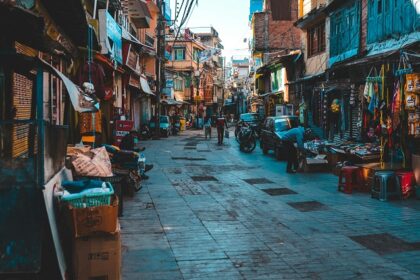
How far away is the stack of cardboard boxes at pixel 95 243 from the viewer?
16.9 ft

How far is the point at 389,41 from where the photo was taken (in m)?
15.8

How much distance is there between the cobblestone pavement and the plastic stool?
237mm

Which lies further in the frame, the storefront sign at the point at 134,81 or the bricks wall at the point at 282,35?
the bricks wall at the point at 282,35

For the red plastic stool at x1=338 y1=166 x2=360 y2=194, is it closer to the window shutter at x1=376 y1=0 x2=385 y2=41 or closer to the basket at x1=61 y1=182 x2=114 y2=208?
the window shutter at x1=376 y1=0 x2=385 y2=41

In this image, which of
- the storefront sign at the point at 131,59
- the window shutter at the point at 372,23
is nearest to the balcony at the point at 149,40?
the storefront sign at the point at 131,59

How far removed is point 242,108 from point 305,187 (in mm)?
64330

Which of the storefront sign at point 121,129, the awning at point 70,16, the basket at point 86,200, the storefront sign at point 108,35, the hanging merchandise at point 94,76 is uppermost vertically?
the storefront sign at point 108,35

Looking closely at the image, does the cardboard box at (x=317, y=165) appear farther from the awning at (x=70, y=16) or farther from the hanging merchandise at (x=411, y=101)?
the awning at (x=70, y=16)

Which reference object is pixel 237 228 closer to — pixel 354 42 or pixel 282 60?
pixel 354 42

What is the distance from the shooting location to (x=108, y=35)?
1744 cm

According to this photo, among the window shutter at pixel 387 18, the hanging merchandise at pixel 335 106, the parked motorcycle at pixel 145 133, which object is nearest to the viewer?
the window shutter at pixel 387 18

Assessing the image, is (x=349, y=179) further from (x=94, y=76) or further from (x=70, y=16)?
(x=70, y=16)

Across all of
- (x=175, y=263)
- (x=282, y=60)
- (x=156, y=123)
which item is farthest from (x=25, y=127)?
(x=156, y=123)

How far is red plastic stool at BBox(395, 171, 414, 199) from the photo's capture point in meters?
11.0
